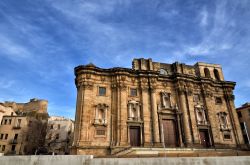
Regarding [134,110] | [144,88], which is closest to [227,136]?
[144,88]

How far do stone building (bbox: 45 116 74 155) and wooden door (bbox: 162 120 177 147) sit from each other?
78.9 ft

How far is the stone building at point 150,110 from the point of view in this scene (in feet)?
77.1

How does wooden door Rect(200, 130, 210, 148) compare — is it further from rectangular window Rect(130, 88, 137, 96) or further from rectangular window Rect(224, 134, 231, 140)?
rectangular window Rect(130, 88, 137, 96)

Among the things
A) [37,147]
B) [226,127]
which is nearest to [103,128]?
[226,127]

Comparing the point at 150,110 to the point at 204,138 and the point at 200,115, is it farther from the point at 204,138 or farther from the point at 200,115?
the point at 204,138

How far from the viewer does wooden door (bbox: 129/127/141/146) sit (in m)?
24.3

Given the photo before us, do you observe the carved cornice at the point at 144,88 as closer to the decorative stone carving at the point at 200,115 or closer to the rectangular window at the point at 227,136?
the decorative stone carving at the point at 200,115

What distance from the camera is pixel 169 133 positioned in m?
26.2

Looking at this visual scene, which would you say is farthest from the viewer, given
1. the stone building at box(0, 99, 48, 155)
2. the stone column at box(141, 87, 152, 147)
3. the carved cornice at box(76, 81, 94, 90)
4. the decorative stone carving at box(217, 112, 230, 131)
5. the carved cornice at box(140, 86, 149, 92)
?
the stone building at box(0, 99, 48, 155)

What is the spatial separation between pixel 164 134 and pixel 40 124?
31.4 m

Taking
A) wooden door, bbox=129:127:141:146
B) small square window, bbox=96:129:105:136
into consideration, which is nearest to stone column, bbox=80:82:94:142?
small square window, bbox=96:129:105:136

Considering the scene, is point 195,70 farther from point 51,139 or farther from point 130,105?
point 51,139

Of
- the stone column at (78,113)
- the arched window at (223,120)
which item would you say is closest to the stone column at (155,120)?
the stone column at (78,113)

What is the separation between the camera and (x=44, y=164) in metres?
11.4
